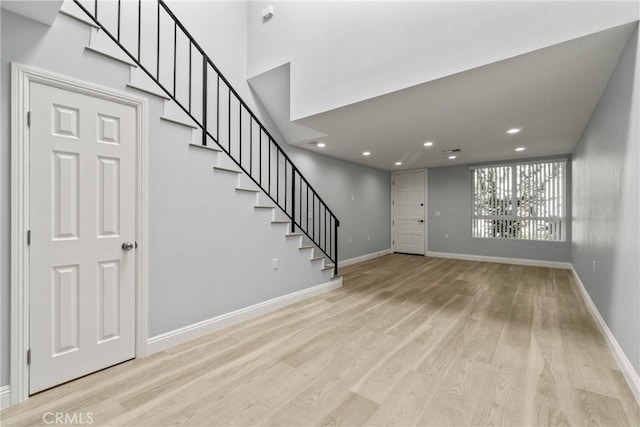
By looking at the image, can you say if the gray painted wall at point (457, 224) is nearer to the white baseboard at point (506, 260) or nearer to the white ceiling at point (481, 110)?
the white baseboard at point (506, 260)

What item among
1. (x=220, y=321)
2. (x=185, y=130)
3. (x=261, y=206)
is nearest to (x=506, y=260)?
(x=261, y=206)

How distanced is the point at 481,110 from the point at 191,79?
145 inches

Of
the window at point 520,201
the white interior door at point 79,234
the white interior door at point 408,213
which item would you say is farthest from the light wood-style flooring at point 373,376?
the white interior door at point 408,213

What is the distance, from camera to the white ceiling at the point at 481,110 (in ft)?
7.42

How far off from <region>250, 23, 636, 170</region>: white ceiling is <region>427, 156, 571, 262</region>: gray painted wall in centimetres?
114

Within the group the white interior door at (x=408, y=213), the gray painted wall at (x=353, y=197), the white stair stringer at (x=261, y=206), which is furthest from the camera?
the white interior door at (x=408, y=213)

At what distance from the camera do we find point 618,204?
2.28 meters

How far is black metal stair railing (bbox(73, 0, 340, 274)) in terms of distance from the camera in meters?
2.88

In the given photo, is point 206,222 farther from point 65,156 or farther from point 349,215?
point 349,215

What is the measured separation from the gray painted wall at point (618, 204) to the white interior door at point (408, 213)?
4029mm

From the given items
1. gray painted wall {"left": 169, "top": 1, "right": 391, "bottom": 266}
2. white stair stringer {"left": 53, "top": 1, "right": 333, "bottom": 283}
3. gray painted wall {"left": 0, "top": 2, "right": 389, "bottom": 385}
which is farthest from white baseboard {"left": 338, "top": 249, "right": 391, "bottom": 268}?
gray painted wall {"left": 0, "top": 2, "right": 389, "bottom": 385}

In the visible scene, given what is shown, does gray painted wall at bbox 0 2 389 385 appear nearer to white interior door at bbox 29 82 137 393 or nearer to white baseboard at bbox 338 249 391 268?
white interior door at bbox 29 82 137 393

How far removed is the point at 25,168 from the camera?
1708 mm

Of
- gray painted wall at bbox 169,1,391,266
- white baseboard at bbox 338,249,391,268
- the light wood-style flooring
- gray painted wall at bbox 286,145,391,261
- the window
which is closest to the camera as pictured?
the light wood-style flooring
